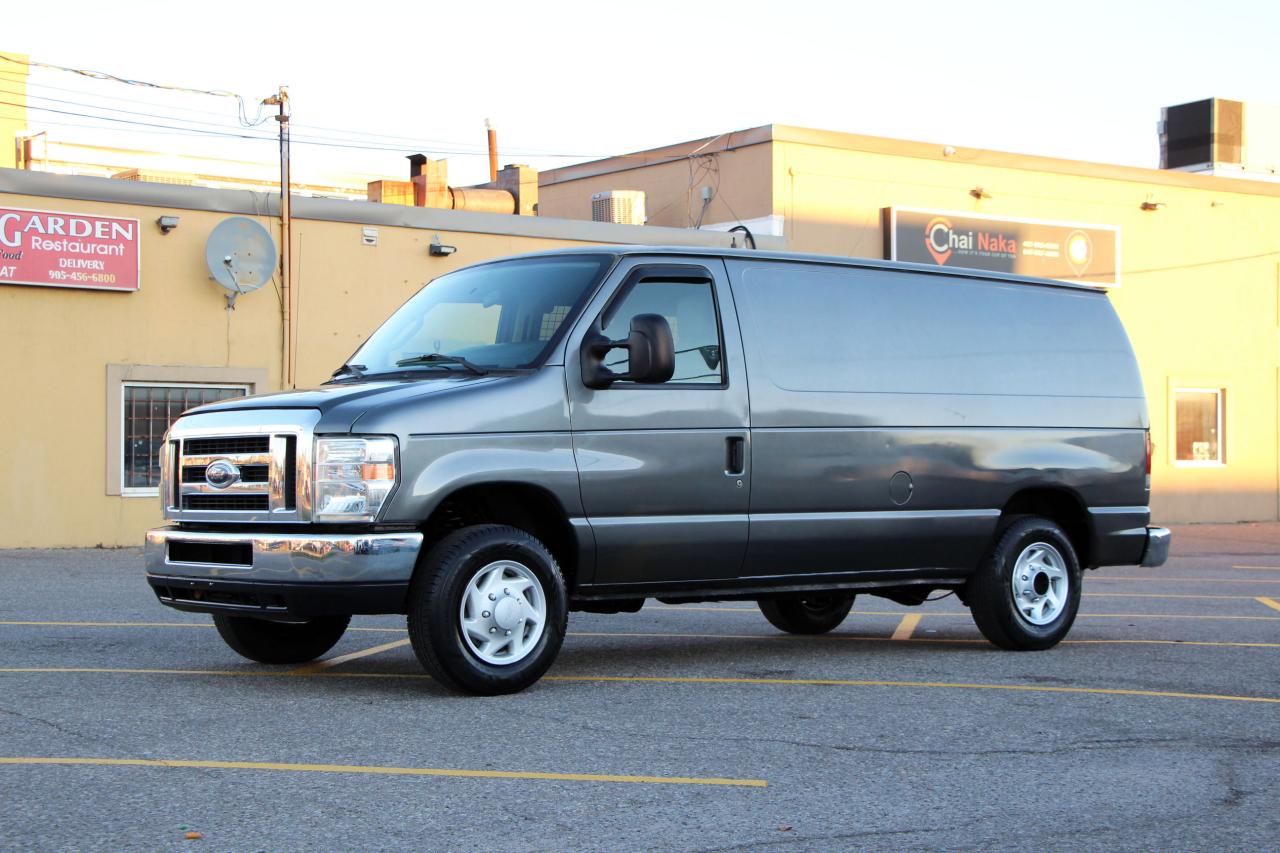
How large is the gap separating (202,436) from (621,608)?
95.0 inches

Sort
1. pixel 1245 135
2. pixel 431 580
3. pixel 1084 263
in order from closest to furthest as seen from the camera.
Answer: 1. pixel 431 580
2. pixel 1084 263
3. pixel 1245 135

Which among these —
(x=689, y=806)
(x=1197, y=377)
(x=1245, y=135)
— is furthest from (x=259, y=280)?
(x=1245, y=135)

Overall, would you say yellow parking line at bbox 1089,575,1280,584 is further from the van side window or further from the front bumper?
the front bumper

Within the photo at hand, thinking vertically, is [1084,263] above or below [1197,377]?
above

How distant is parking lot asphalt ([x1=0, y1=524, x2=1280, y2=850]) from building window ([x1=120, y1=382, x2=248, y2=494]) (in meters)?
9.70

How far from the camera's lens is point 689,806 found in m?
5.69

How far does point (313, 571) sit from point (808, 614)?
4.37m

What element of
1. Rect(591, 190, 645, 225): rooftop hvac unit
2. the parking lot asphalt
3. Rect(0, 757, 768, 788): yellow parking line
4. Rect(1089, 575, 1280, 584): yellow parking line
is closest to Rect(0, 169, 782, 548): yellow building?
Rect(591, 190, 645, 225): rooftop hvac unit

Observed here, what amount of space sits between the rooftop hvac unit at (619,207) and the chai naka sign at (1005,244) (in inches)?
165

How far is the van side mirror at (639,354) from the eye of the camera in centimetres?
812

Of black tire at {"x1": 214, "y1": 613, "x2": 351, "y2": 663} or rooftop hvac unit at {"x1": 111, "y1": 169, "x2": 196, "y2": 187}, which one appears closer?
black tire at {"x1": 214, "y1": 613, "x2": 351, "y2": 663}

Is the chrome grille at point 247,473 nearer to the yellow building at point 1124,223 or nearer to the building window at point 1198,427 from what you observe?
the yellow building at point 1124,223

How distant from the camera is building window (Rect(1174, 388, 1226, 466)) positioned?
32.1 m

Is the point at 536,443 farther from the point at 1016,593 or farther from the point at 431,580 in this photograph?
the point at 1016,593
